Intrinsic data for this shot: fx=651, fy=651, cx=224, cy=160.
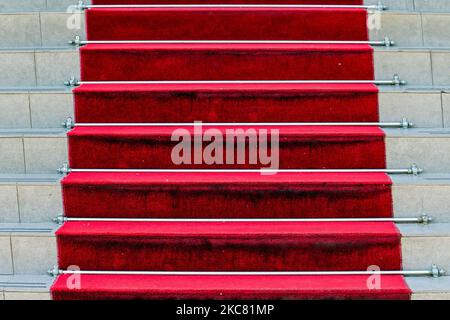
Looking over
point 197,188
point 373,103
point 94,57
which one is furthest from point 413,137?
point 94,57

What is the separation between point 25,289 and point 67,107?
845 millimetres

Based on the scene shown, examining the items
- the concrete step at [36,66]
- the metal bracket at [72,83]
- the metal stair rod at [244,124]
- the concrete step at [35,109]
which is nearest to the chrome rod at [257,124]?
the metal stair rod at [244,124]

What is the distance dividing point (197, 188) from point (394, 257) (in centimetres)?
83

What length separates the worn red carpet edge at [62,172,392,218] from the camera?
2.66 m

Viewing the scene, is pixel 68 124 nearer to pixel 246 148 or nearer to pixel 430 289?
pixel 246 148

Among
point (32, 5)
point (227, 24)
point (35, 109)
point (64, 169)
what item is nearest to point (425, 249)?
point (227, 24)

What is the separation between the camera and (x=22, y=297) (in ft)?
8.08

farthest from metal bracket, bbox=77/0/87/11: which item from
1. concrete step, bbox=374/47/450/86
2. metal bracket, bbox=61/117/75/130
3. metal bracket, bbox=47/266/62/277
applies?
concrete step, bbox=374/47/450/86

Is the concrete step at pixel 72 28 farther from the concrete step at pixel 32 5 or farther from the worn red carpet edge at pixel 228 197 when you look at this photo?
the worn red carpet edge at pixel 228 197

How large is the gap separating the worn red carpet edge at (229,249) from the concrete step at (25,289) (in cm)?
12

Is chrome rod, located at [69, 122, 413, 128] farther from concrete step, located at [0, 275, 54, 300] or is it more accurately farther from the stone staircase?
concrete step, located at [0, 275, 54, 300]

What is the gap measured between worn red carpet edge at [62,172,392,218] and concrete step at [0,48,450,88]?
1.97ft

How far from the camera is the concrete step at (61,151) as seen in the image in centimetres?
276

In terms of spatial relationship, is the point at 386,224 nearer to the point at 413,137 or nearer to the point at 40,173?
the point at 413,137
